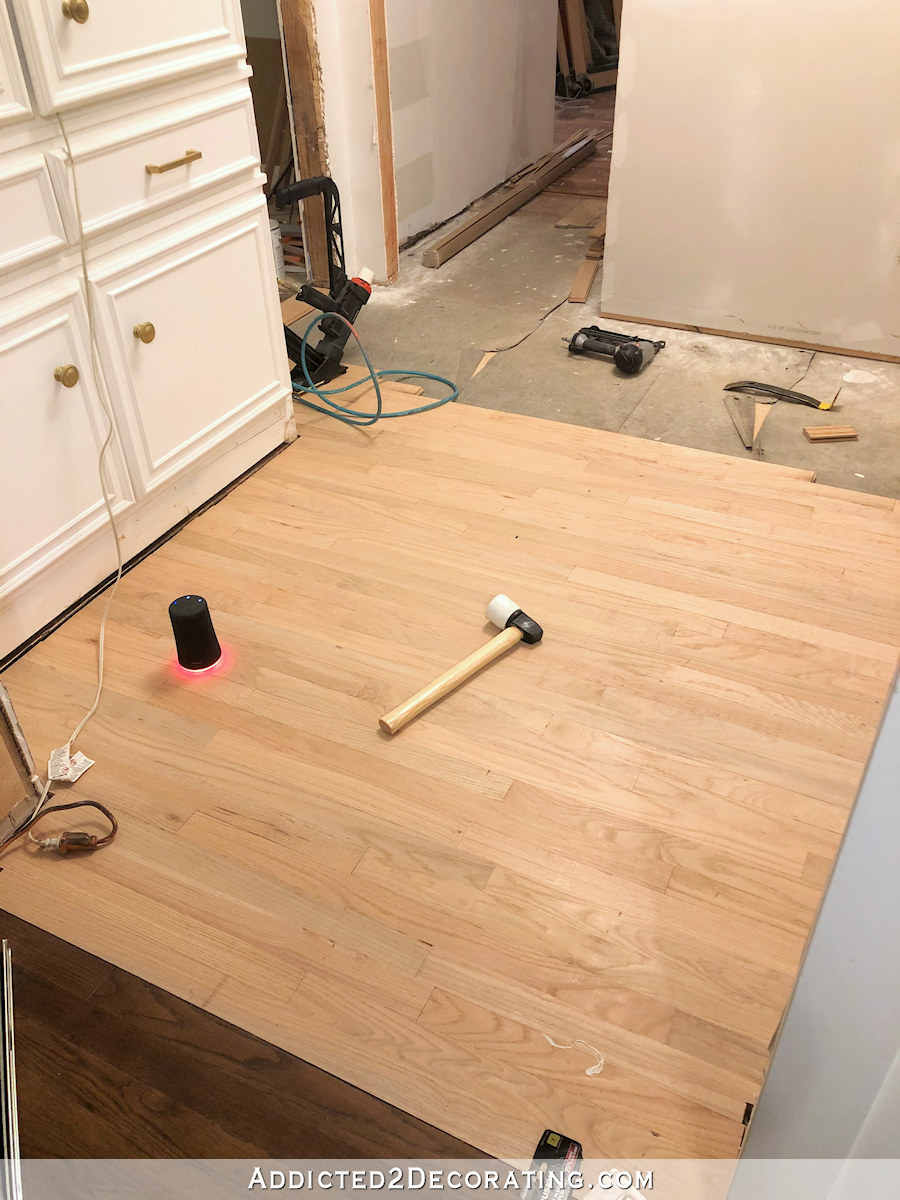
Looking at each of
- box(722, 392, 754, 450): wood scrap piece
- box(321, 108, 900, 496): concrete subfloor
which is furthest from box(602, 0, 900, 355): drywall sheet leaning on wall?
box(722, 392, 754, 450): wood scrap piece

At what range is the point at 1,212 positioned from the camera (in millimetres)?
1655

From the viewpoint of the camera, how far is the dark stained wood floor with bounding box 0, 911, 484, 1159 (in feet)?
3.84

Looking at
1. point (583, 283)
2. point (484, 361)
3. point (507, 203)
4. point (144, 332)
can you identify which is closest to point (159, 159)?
point (144, 332)

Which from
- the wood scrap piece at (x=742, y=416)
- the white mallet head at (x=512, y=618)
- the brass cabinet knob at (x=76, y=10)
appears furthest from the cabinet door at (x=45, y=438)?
the wood scrap piece at (x=742, y=416)

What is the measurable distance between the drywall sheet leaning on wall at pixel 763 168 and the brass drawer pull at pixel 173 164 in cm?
166

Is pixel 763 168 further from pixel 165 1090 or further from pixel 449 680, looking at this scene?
pixel 165 1090

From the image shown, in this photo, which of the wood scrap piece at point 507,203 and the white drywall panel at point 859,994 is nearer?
the white drywall panel at point 859,994

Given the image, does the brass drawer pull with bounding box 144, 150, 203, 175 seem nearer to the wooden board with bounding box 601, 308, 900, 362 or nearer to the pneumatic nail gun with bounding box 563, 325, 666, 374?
the pneumatic nail gun with bounding box 563, 325, 666, 374

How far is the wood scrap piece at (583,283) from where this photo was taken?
3.61 metres

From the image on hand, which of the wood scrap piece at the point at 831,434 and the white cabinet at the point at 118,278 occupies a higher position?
the white cabinet at the point at 118,278

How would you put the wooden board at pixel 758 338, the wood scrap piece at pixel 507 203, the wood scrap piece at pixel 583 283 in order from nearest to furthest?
the wooden board at pixel 758 338 → the wood scrap piece at pixel 583 283 → the wood scrap piece at pixel 507 203

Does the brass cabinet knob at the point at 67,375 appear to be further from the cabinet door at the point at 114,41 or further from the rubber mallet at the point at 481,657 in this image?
the rubber mallet at the point at 481,657

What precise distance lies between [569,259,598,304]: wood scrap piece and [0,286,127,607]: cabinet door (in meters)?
2.21

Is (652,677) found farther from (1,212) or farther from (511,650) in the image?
(1,212)
